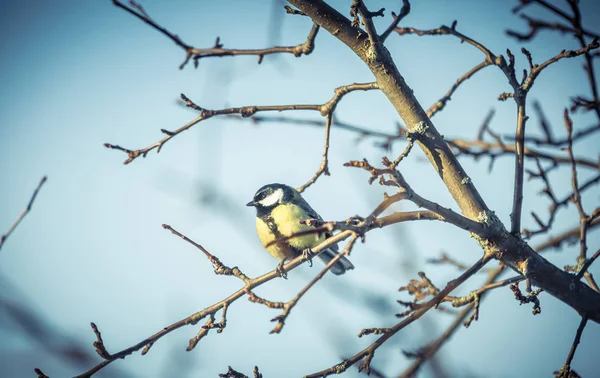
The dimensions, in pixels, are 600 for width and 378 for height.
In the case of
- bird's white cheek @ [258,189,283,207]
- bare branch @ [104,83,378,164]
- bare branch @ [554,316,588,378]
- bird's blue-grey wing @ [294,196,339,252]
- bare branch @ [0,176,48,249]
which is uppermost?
bird's white cheek @ [258,189,283,207]

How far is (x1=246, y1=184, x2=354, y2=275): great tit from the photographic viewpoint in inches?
158

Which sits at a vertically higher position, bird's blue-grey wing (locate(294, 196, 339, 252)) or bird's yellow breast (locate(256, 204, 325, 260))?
bird's blue-grey wing (locate(294, 196, 339, 252))

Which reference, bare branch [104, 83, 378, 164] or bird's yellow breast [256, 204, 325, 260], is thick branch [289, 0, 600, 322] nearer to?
bare branch [104, 83, 378, 164]

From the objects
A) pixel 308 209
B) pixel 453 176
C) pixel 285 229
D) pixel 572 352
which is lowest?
pixel 572 352

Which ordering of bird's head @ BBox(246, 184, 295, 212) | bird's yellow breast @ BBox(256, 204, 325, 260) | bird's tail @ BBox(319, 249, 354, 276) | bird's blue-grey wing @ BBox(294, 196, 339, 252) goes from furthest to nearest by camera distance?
bird's head @ BBox(246, 184, 295, 212) < bird's blue-grey wing @ BBox(294, 196, 339, 252) < bird's tail @ BBox(319, 249, 354, 276) < bird's yellow breast @ BBox(256, 204, 325, 260)

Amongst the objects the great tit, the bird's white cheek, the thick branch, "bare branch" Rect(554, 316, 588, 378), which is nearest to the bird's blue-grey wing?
the great tit

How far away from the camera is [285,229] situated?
13.5ft

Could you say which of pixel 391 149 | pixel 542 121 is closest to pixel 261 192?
pixel 391 149

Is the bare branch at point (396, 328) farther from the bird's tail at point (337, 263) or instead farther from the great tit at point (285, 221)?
the bird's tail at point (337, 263)

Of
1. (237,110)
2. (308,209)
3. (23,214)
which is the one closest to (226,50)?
(237,110)

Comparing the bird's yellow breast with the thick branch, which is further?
the bird's yellow breast

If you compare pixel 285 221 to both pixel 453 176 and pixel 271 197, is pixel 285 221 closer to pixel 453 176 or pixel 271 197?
pixel 271 197

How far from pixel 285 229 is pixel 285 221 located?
10cm

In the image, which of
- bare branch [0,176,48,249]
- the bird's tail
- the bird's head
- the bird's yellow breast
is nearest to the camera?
bare branch [0,176,48,249]
